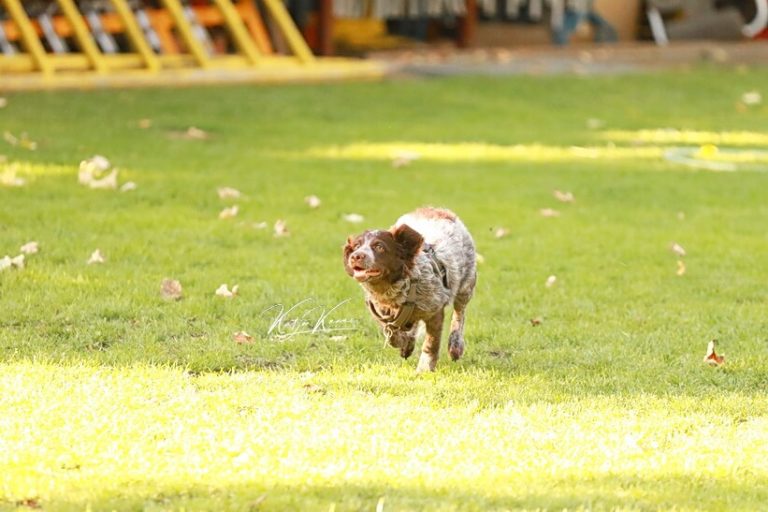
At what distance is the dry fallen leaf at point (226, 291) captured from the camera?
7163 mm

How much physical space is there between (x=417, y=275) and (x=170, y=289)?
201 cm

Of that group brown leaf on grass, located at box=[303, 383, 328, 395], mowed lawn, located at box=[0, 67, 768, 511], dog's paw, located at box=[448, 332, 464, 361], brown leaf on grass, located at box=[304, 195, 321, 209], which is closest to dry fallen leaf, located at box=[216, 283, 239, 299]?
mowed lawn, located at box=[0, 67, 768, 511]

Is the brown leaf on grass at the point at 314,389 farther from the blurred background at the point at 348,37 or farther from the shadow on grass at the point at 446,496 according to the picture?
the blurred background at the point at 348,37

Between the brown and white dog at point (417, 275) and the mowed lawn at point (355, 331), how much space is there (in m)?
0.17

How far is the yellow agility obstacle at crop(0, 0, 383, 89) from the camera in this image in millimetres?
15250

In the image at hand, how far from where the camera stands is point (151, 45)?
17.6 metres

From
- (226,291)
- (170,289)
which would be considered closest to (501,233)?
(226,291)

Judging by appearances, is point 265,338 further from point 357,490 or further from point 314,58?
point 314,58

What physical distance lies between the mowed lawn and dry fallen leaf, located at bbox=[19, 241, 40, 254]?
0.36 ft

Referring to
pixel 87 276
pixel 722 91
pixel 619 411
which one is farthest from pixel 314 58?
pixel 619 411

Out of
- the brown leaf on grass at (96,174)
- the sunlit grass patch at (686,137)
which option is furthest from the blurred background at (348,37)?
the brown leaf on grass at (96,174)

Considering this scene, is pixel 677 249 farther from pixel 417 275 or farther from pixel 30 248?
pixel 30 248

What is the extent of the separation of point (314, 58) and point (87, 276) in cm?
1075

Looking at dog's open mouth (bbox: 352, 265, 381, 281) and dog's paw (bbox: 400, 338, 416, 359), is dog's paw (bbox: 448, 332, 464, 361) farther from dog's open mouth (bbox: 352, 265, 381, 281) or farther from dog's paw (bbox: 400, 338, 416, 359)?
dog's open mouth (bbox: 352, 265, 381, 281)
